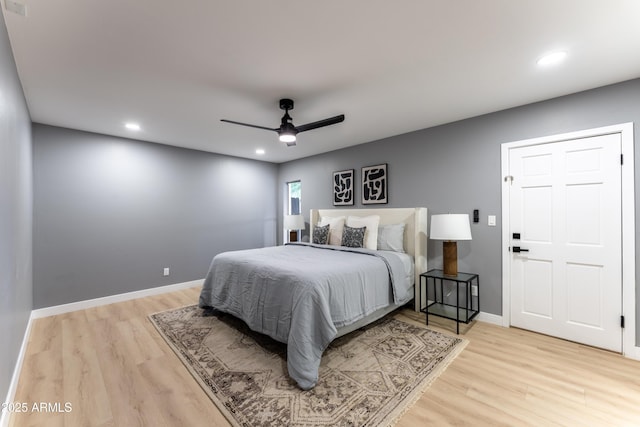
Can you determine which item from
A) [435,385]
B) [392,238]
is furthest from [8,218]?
[392,238]

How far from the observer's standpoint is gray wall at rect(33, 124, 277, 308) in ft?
11.4

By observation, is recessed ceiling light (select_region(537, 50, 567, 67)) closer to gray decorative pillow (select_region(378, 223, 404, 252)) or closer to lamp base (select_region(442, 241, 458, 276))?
lamp base (select_region(442, 241, 458, 276))

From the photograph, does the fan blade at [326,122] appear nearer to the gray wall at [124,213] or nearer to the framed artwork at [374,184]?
the framed artwork at [374,184]

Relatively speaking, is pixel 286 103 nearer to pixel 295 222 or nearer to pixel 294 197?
pixel 295 222

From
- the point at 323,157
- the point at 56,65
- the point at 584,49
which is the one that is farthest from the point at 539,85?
the point at 56,65

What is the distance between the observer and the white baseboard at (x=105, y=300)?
3.41 metres

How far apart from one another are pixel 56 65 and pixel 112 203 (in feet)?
7.55

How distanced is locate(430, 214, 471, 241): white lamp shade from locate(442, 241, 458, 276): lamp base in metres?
0.21

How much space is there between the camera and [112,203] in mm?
3928

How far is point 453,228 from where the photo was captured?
2984mm

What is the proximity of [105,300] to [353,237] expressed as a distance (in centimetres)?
370

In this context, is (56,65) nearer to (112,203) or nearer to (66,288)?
(112,203)

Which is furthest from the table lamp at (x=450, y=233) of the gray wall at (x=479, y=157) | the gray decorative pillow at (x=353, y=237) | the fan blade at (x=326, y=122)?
the fan blade at (x=326, y=122)

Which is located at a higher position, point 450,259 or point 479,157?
point 479,157
